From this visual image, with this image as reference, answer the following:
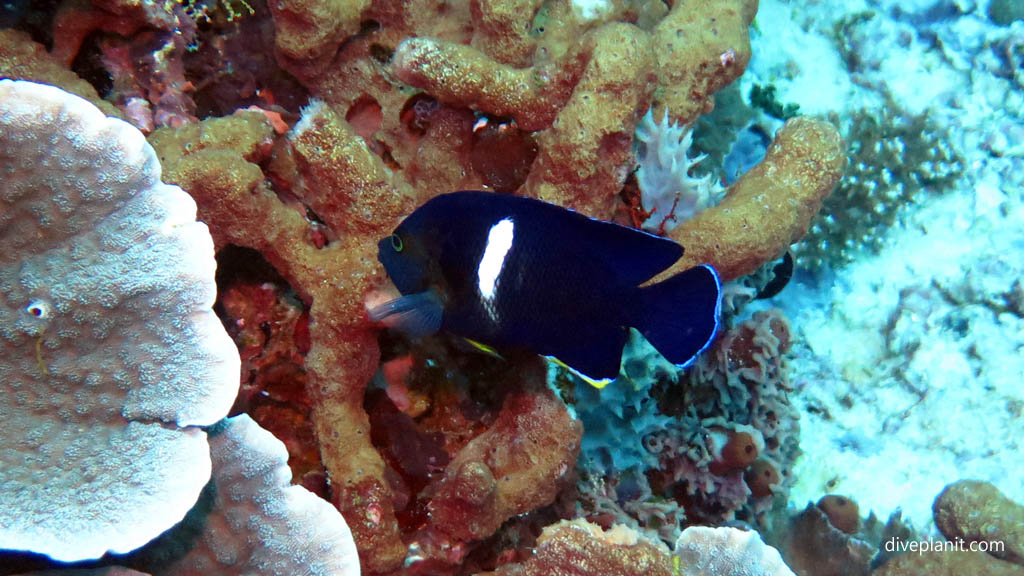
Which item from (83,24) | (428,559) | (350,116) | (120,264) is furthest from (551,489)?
(83,24)

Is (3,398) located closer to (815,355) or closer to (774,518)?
(774,518)

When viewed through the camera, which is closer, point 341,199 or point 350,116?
point 341,199

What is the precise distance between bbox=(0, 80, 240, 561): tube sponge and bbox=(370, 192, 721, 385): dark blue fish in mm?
694

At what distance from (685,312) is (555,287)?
43cm

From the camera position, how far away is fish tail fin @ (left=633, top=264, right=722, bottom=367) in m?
1.95

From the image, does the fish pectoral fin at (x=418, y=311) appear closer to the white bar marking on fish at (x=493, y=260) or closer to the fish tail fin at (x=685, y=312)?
the white bar marking on fish at (x=493, y=260)

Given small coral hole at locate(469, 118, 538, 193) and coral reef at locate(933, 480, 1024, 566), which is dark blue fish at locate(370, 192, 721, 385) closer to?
small coral hole at locate(469, 118, 538, 193)

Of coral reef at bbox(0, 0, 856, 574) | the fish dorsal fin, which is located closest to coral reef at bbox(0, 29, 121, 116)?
coral reef at bbox(0, 0, 856, 574)

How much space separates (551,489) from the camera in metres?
2.70

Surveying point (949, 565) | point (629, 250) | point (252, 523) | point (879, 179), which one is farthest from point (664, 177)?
point (949, 565)

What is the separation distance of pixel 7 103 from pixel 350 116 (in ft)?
5.15

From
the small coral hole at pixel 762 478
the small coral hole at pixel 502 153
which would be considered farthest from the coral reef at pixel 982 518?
the small coral hole at pixel 502 153

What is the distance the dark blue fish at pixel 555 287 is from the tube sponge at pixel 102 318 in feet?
2.28

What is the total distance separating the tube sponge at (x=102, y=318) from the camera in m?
1.77
